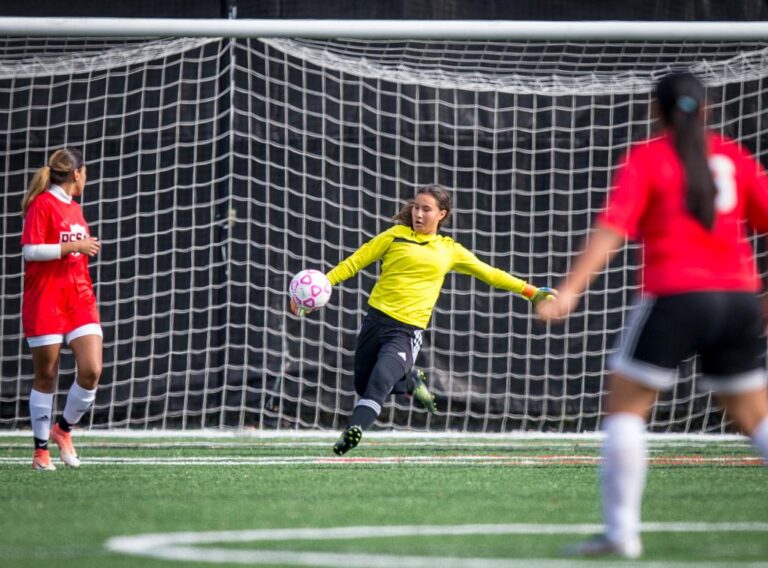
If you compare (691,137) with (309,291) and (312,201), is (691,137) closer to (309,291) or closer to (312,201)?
(309,291)

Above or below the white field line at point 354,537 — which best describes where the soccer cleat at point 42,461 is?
below

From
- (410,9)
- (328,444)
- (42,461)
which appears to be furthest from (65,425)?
(410,9)

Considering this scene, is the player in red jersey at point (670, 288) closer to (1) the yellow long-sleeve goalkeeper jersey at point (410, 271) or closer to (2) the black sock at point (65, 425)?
(1) the yellow long-sleeve goalkeeper jersey at point (410, 271)

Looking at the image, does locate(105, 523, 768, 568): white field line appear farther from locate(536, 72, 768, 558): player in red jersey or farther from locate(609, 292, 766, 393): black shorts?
locate(609, 292, 766, 393): black shorts

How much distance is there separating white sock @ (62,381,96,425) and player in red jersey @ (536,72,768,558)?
4.47m

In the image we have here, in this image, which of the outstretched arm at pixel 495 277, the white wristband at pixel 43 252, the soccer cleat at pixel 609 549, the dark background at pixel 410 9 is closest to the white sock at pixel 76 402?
the white wristband at pixel 43 252

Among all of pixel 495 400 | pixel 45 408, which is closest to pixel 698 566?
pixel 45 408

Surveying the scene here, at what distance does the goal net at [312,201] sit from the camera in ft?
40.2

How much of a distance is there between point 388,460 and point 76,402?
191 cm

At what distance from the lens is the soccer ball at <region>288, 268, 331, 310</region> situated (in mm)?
8211

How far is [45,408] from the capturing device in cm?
825

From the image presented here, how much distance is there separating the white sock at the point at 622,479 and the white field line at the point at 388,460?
4033 millimetres

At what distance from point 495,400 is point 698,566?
28.1ft

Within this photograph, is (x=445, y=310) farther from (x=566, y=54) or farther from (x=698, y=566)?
(x=698, y=566)
